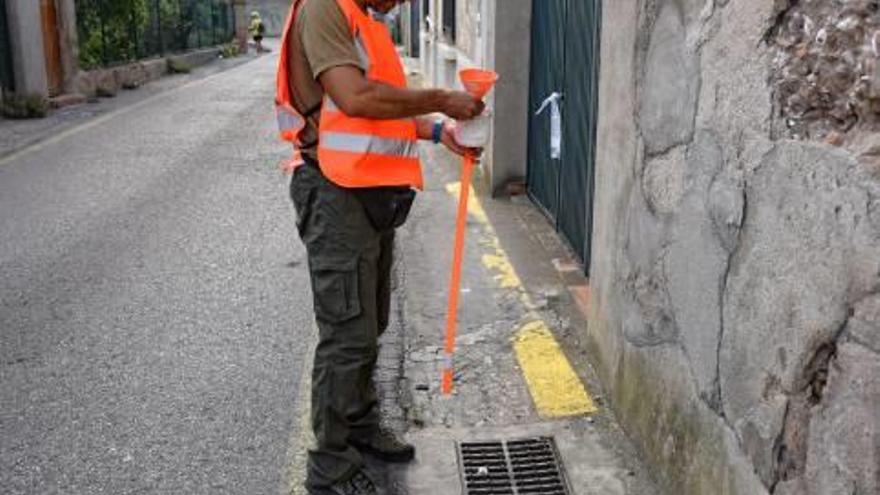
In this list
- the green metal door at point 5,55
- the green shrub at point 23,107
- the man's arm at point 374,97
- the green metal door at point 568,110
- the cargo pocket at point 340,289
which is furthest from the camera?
the green metal door at point 5,55

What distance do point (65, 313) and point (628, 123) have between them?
11.1 ft

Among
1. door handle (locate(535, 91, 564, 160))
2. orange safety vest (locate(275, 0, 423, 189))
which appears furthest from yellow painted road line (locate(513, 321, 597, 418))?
door handle (locate(535, 91, 564, 160))

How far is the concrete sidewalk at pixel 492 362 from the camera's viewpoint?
142 inches

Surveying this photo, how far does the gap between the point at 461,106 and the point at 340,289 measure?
728 millimetres

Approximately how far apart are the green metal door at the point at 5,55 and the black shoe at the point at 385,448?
41.5ft

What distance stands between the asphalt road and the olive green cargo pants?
1.22ft

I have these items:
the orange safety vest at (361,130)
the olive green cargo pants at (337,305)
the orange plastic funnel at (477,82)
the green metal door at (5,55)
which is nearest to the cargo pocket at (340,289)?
the olive green cargo pants at (337,305)

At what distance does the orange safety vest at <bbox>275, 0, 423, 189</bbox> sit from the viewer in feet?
10.1

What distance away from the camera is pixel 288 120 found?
3.24m

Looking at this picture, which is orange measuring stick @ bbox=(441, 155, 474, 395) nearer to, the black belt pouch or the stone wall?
the black belt pouch

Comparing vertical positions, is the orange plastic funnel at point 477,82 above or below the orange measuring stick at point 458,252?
above

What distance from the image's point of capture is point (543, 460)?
3656 mm

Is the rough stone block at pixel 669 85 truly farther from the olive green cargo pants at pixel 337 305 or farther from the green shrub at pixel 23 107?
the green shrub at pixel 23 107

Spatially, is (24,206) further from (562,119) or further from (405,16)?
(405,16)
